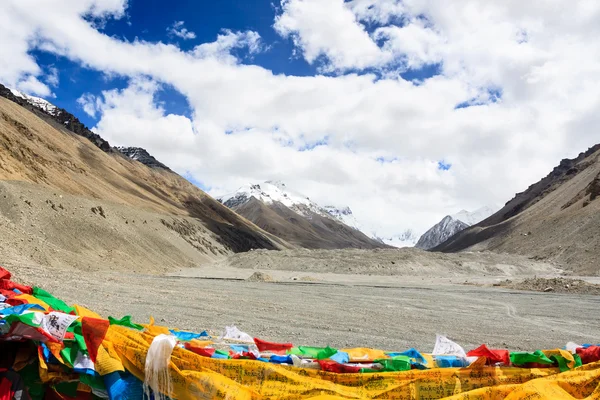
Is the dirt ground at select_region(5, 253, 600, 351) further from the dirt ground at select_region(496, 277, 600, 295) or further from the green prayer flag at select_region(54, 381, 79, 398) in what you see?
the green prayer flag at select_region(54, 381, 79, 398)

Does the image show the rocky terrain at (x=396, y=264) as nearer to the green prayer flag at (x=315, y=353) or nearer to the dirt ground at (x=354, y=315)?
the dirt ground at (x=354, y=315)

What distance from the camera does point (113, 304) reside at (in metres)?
13.8

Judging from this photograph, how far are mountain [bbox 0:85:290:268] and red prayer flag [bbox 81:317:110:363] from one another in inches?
929

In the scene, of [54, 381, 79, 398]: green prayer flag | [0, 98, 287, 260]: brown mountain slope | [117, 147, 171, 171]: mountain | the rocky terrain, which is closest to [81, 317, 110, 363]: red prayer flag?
[54, 381, 79, 398]: green prayer flag

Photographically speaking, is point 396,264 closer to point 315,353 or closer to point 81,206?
point 81,206

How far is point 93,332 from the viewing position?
143 inches

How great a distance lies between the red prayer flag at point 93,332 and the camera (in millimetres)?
3607

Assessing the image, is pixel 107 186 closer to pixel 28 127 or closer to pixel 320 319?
pixel 28 127

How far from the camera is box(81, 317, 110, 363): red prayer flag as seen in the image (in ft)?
11.8

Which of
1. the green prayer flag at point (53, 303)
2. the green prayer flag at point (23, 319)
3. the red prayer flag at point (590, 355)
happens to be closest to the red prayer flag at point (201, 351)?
the green prayer flag at point (23, 319)

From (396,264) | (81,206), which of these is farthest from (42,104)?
(396,264)

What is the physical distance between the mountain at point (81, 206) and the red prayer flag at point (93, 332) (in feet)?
77.5

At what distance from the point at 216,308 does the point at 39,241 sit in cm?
1844

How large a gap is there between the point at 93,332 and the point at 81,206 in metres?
42.1
